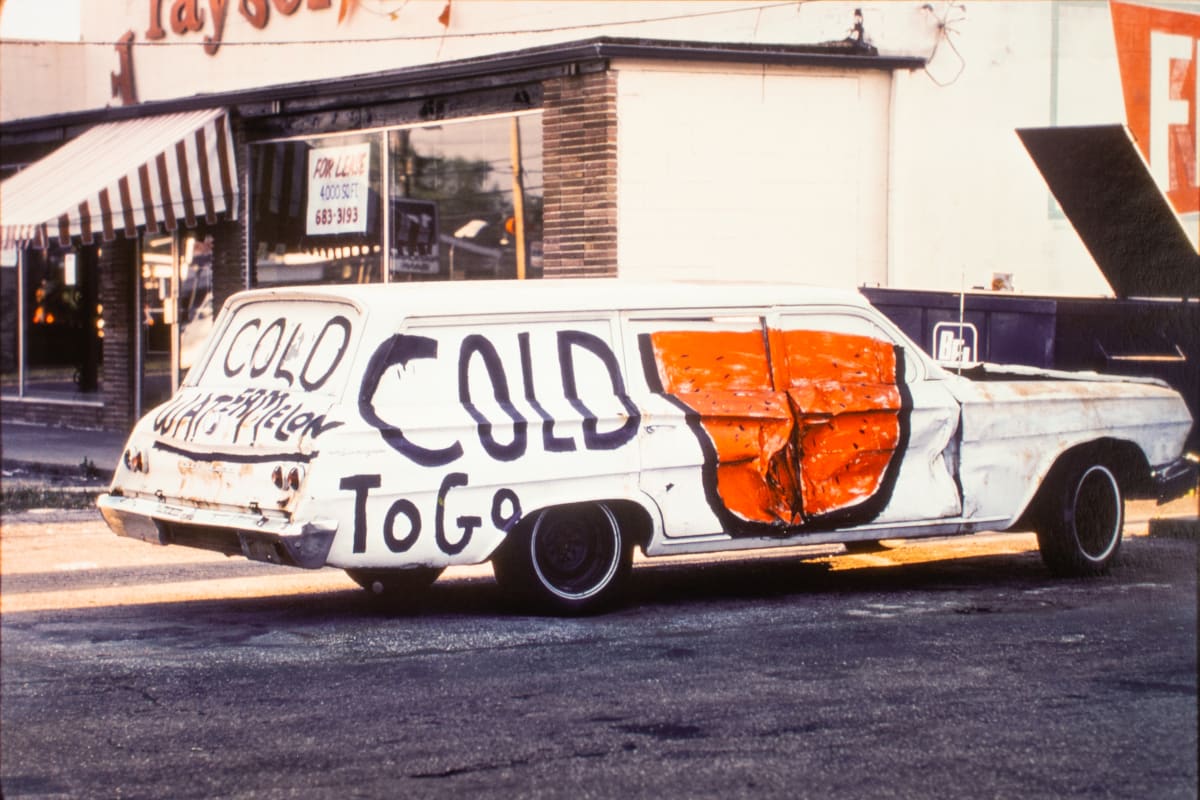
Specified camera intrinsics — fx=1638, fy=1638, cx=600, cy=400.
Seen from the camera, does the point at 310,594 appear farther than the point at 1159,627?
Yes

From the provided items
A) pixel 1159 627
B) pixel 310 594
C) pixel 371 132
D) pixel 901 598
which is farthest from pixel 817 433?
pixel 371 132

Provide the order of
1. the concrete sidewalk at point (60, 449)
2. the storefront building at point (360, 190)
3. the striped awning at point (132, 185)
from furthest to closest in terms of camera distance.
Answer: the striped awning at point (132, 185) < the concrete sidewalk at point (60, 449) < the storefront building at point (360, 190)

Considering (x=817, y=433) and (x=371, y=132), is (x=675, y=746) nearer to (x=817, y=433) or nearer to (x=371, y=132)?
(x=817, y=433)

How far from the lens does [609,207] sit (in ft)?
47.2

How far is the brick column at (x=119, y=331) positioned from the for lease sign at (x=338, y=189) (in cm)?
327

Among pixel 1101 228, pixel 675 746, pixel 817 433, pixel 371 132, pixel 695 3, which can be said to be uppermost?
pixel 695 3

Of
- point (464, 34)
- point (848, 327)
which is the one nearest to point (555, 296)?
point (848, 327)

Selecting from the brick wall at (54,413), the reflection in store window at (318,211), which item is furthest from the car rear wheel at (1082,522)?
the brick wall at (54,413)

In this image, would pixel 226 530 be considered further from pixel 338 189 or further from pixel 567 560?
pixel 338 189

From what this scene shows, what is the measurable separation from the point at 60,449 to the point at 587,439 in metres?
11.3

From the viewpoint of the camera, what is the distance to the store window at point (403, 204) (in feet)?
51.0

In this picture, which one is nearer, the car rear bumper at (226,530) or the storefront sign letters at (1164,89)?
the car rear bumper at (226,530)

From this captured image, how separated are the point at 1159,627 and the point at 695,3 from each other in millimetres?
9737

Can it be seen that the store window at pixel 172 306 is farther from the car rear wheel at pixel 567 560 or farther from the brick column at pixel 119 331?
the car rear wheel at pixel 567 560
